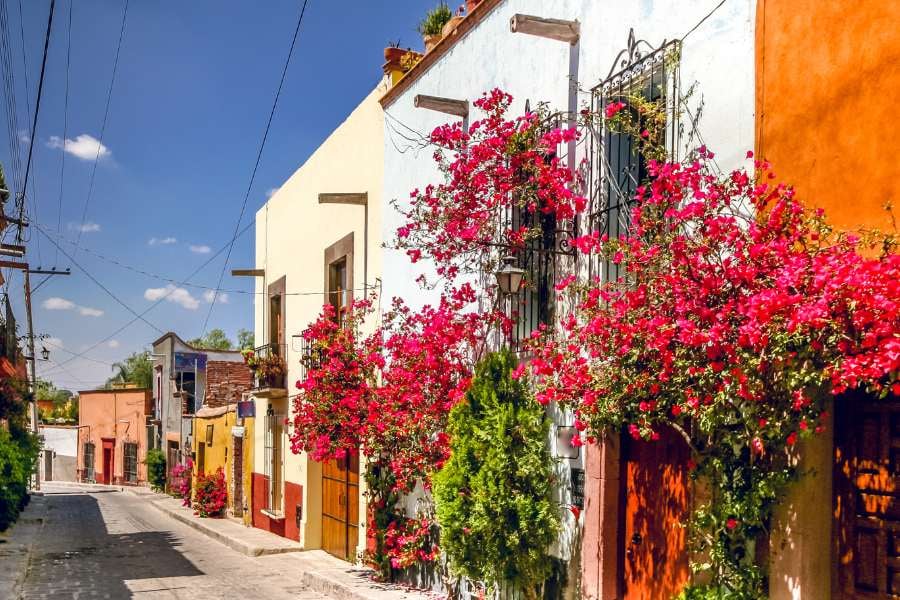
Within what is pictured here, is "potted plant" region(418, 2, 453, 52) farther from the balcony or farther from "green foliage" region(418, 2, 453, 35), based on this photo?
the balcony

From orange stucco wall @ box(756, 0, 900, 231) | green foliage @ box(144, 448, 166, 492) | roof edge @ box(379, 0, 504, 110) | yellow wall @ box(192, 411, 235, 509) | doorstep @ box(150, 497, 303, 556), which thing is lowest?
green foliage @ box(144, 448, 166, 492)

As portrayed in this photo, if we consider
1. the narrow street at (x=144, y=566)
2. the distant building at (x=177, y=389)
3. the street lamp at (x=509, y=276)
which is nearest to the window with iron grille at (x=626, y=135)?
the street lamp at (x=509, y=276)

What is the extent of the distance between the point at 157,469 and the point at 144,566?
23583 mm

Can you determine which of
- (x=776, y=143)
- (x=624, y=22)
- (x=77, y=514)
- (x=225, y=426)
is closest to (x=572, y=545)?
(x=776, y=143)

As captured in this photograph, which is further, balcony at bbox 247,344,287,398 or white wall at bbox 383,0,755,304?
balcony at bbox 247,344,287,398

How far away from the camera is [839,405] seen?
5.38m

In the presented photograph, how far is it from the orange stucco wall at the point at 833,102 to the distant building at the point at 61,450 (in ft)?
162

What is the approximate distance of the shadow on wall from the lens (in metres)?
12.6

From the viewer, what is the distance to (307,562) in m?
14.8

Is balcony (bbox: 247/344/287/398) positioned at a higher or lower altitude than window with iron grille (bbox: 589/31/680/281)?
lower

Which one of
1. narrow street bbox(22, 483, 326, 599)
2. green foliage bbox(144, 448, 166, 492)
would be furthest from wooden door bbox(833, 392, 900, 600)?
green foliage bbox(144, 448, 166, 492)

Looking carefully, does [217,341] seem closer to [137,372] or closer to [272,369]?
[137,372]

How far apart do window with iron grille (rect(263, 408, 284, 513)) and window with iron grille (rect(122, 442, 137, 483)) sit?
85.4 feet

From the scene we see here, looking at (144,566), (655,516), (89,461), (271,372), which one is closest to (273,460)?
(271,372)
